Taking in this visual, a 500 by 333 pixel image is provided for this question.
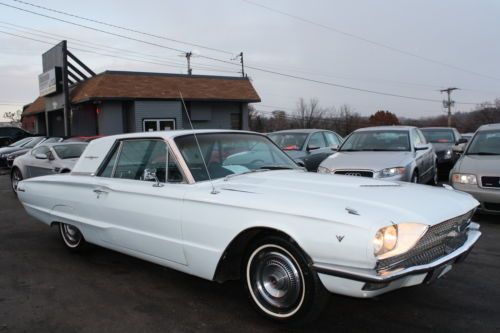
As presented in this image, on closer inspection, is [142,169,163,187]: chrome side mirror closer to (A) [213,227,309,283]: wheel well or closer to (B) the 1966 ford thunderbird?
(B) the 1966 ford thunderbird

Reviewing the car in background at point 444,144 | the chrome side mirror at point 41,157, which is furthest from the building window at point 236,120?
the chrome side mirror at point 41,157

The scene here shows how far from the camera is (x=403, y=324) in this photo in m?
3.57

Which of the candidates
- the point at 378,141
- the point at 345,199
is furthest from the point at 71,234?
the point at 378,141

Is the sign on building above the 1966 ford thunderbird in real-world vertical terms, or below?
above

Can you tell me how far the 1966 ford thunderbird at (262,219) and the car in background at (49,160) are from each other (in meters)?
5.74

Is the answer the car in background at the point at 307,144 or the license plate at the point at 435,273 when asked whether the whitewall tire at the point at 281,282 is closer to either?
the license plate at the point at 435,273

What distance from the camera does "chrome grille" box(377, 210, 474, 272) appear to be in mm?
3100

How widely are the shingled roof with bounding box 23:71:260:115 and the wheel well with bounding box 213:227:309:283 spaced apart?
794 inches

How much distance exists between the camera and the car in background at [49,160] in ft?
34.9

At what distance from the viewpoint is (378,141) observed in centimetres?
960

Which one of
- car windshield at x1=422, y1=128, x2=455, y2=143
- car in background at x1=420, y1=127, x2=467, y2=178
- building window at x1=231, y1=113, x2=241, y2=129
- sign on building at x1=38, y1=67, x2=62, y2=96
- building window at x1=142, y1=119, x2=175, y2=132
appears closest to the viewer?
car in background at x1=420, y1=127, x2=467, y2=178

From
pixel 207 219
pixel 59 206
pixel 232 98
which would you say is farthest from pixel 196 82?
pixel 207 219

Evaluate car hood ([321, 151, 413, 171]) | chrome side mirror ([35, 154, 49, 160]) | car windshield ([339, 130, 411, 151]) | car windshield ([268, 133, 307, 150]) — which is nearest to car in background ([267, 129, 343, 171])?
car windshield ([268, 133, 307, 150])

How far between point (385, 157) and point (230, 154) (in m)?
4.83
